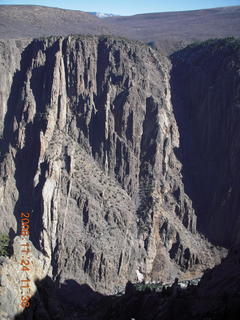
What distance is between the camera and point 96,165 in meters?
63.9

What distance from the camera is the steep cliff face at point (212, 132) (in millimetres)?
63125

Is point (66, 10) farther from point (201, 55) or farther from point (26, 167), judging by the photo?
point (26, 167)

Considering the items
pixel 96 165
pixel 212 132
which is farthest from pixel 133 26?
pixel 96 165

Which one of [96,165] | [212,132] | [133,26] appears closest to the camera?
[96,165]

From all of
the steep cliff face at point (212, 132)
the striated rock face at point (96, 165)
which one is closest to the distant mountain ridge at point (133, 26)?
the steep cliff face at point (212, 132)

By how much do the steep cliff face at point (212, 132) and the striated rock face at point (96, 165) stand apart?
214cm

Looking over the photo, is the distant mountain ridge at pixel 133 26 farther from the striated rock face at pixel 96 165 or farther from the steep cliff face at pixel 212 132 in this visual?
the striated rock face at pixel 96 165

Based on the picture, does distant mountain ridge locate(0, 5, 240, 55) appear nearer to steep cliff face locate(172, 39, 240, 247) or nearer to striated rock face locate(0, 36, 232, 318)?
steep cliff face locate(172, 39, 240, 247)

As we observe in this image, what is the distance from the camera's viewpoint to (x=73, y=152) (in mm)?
61750

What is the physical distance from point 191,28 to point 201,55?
107 ft

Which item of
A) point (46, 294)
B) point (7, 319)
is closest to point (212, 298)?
point (46, 294)

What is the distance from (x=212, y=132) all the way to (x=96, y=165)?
17186 millimetres

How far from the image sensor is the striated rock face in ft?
188

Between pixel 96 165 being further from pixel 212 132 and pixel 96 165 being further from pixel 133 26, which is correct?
pixel 133 26
